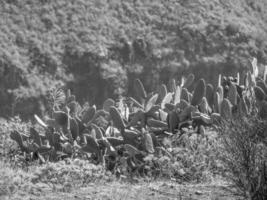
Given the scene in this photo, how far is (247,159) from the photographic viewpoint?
16.4 feet

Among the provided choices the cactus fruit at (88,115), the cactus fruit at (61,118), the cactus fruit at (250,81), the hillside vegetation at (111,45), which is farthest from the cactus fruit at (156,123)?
the hillside vegetation at (111,45)

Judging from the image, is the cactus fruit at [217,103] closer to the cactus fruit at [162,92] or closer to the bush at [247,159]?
the cactus fruit at [162,92]

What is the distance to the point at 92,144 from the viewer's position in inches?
336

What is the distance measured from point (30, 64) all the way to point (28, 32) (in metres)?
1.60

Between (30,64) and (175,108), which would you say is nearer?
(175,108)

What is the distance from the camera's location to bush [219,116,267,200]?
492cm

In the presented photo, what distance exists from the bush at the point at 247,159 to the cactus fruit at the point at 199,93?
3.78 meters

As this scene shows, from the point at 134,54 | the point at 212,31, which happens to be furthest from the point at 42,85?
the point at 212,31

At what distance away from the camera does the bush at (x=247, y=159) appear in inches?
194

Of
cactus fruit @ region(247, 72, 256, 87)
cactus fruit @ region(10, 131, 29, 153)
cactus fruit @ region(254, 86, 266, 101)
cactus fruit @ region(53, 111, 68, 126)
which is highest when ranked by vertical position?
cactus fruit @ region(247, 72, 256, 87)

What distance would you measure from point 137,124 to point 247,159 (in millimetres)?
4191

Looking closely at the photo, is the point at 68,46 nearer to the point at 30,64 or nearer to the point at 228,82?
the point at 30,64

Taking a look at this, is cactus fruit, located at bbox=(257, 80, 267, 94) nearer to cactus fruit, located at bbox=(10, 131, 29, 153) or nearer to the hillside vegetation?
cactus fruit, located at bbox=(10, 131, 29, 153)

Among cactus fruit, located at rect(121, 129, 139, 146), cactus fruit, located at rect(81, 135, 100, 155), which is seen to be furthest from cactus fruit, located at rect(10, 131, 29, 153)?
cactus fruit, located at rect(121, 129, 139, 146)
